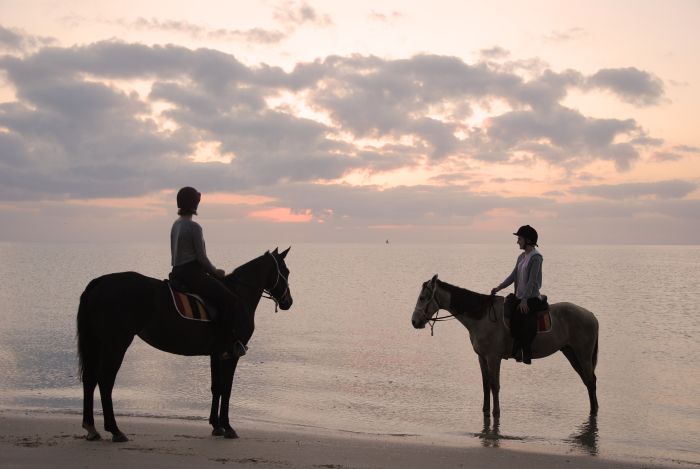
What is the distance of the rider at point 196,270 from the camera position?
27.3 feet

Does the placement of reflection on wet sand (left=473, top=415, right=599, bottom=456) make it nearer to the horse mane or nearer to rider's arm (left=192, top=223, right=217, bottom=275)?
the horse mane

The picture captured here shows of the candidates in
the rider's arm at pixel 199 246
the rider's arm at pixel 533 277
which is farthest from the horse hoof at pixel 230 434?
the rider's arm at pixel 533 277

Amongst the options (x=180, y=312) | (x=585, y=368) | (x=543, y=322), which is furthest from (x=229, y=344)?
(x=585, y=368)

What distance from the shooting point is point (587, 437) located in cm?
1102

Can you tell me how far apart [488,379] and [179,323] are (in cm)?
606

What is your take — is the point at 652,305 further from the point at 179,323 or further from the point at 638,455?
the point at 179,323

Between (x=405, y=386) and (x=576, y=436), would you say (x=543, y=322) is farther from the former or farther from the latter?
(x=405, y=386)

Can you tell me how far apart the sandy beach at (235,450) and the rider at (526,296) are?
2497 mm

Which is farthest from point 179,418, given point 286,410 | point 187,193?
point 187,193

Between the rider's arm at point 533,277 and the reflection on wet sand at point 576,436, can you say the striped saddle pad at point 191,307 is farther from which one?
the rider's arm at point 533,277

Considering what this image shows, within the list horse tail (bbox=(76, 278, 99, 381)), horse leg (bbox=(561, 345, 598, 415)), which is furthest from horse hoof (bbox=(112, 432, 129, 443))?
horse leg (bbox=(561, 345, 598, 415))

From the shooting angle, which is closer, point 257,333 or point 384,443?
point 384,443

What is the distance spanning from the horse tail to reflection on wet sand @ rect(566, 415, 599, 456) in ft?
23.6

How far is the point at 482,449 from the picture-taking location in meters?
9.11
